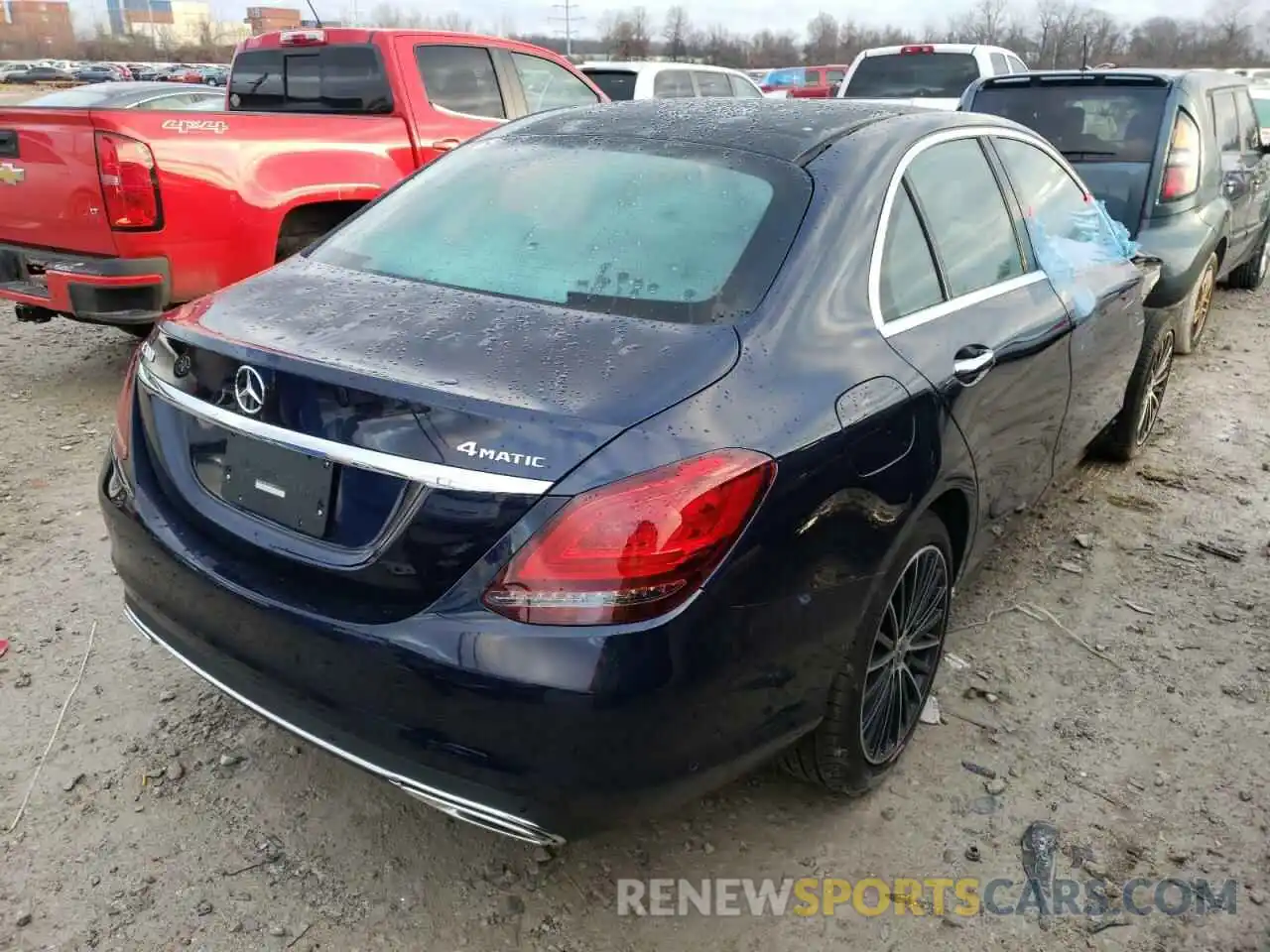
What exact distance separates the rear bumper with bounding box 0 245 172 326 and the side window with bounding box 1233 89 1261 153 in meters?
7.03

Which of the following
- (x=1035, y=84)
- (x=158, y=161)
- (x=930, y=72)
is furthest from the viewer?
(x=930, y=72)

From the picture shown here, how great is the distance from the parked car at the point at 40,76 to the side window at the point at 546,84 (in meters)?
51.9

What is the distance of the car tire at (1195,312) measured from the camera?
5827 millimetres

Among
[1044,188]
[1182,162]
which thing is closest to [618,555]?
[1044,188]

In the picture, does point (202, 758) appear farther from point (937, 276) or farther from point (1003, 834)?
point (937, 276)

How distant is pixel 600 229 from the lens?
2570 millimetres

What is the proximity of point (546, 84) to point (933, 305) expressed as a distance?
5327 millimetres

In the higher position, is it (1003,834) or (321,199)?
(321,199)

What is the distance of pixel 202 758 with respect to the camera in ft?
9.10

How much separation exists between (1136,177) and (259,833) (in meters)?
5.42

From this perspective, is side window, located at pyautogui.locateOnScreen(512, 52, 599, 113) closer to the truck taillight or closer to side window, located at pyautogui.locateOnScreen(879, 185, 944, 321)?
the truck taillight

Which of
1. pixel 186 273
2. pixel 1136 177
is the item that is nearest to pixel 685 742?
pixel 186 273

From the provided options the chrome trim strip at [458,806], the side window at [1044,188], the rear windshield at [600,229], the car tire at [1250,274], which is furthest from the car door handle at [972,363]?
the car tire at [1250,274]

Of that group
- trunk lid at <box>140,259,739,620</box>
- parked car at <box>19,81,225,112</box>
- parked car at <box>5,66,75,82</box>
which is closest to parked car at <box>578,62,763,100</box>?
parked car at <box>19,81,225,112</box>
